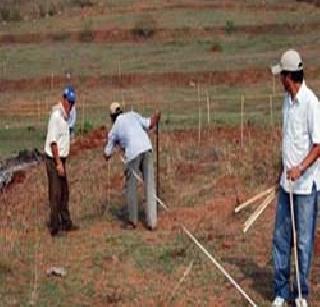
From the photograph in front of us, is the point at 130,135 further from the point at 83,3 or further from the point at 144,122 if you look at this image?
Result: the point at 83,3

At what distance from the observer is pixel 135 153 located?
1443 centimetres

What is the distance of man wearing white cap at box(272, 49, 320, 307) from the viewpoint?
9266 mm

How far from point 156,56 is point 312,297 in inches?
1289

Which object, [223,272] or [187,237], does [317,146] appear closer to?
[223,272]

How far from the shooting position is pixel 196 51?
1735 inches

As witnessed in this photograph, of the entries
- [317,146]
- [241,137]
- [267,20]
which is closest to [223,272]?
[317,146]

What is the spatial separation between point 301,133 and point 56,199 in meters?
5.66

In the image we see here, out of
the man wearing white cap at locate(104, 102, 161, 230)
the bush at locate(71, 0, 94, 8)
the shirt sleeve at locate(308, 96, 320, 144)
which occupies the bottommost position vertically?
the man wearing white cap at locate(104, 102, 161, 230)

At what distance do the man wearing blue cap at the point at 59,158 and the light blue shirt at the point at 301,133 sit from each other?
4.93 meters

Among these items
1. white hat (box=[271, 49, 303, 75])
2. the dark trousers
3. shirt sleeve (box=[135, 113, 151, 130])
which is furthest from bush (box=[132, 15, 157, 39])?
white hat (box=[271, 49, 303, 75])

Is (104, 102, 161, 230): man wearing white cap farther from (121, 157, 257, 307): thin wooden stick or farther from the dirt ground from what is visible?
the dirt ground

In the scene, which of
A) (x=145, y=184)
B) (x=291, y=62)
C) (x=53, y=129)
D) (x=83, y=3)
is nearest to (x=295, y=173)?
(x=291, y=62)

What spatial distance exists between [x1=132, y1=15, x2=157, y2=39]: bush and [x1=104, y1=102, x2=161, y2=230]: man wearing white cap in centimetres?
3434

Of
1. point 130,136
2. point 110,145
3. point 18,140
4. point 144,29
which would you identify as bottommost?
point 18,140
